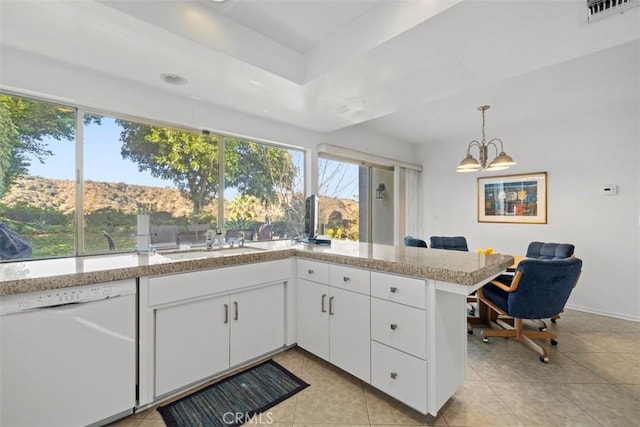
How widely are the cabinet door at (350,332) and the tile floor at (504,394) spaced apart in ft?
0.54

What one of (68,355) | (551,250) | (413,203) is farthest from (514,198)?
(68,355)

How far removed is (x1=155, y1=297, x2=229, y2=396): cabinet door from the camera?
1.71 metres

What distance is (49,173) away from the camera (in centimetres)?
201

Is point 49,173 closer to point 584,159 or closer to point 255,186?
point 255,186

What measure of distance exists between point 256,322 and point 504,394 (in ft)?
5.89

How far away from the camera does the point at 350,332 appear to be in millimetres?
1898

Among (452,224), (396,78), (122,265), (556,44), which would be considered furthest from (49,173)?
(452,224)

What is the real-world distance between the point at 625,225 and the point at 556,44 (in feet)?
9.75

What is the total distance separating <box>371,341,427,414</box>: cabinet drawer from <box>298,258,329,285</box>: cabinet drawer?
581mm

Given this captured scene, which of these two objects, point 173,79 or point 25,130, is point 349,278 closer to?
point 173,79

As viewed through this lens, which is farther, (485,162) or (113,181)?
(485,162)

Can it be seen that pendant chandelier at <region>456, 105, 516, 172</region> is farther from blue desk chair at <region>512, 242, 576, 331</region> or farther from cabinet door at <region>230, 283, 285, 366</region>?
cabinet door at <region>230, 283, 285, 366</region>

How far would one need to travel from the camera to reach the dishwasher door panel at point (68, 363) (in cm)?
127

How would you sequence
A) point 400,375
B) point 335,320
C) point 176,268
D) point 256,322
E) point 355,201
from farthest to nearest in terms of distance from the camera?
point 355,201, point 256,322, point 335,320, point 176,268, point 400,375
